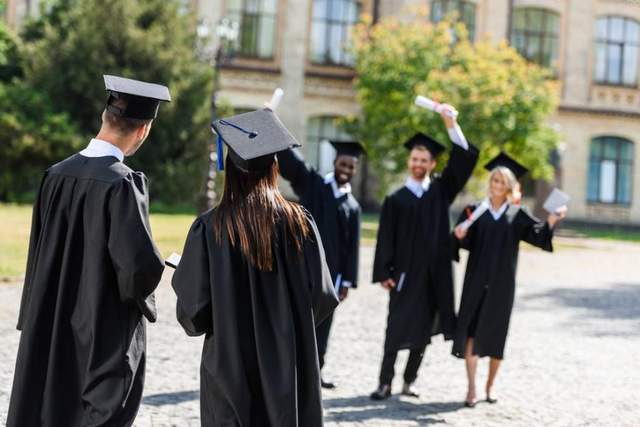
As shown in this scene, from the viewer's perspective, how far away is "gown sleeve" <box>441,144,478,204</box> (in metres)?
6.72

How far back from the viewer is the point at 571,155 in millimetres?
35469

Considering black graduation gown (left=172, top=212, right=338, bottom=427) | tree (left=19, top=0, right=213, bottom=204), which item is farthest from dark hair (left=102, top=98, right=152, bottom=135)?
tree (left=19, top=0, right=213, bottom=204)

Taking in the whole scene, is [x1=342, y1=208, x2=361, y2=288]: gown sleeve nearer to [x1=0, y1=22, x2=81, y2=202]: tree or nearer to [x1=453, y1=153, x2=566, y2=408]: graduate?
[x1=453, y1=153, x2=566, y2=408]: graduate

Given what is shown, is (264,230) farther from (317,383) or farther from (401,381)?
(401,381)

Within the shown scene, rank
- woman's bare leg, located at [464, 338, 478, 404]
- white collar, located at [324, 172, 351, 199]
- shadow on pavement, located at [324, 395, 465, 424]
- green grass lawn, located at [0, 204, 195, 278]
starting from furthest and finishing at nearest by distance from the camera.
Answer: green grass lawn, located at [0, 204, 195, 278] → white collar, located at [324, 172, 351, 199] → woman's bare leg, located at [464, 338, 478, 404] → shadow on pavement, located at [324, 395, 465, 424]

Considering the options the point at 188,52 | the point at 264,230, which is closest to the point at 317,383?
the point at 264,230

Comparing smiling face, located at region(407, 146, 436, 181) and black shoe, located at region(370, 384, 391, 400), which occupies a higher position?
smiling face, located at region(407, 146, 436, 181)

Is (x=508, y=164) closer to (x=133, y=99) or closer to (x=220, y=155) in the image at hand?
(x=220, y=155)

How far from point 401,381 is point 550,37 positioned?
3098 centimetres


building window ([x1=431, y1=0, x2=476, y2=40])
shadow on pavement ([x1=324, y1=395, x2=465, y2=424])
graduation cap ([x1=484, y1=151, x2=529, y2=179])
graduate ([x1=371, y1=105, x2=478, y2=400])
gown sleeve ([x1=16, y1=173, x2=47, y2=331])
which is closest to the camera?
gown sleeve ([x1=16, y1=173, x2=47, y2=331])

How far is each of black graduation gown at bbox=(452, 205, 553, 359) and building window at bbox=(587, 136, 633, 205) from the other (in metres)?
30.4

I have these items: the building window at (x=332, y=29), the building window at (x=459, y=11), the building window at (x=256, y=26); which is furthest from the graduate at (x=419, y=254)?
the building window at (x=459, y=11)

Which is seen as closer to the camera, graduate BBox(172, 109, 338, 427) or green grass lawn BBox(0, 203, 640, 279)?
graduate BBox(172, 109, 338, 427)

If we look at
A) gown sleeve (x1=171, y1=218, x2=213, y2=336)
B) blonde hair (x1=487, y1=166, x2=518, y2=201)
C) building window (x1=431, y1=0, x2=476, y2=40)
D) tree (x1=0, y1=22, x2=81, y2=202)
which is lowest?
gown sleeve (x1=171, y1=218, x2=213, y2=336)
